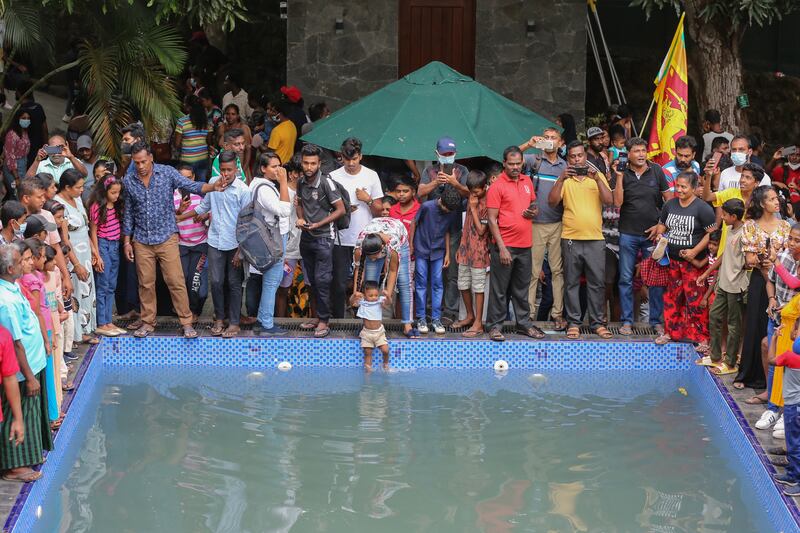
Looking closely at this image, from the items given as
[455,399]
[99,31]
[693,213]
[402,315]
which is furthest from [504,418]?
[99,31]

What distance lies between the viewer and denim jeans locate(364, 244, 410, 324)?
10625 millimetres

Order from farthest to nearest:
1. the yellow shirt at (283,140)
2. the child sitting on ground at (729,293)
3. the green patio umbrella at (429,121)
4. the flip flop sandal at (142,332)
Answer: the yellow shirt at (283,140) → the green patio umbrella at (429,121) → the flip flop sandal at (142,332) → the child sitting on ground at (729,293)

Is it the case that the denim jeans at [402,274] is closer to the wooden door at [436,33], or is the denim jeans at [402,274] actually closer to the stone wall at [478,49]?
the stone wall at [478,49]

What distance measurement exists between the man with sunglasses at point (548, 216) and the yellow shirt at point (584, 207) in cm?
17

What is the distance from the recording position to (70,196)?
10156mm

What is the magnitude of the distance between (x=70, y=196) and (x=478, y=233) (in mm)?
3689

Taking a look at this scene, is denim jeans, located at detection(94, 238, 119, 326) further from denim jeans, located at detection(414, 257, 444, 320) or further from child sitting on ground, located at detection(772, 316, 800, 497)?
child sitting on ground, located at detection(772, 316, 800, 497)

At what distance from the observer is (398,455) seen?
8.82 m

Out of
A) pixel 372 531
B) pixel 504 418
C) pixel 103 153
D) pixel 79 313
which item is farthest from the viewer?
pixel 103 153

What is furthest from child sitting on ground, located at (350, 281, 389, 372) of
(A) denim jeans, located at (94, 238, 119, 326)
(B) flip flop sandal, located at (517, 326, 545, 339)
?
(A) denim jeans, located at (94, 238, 119, 326)

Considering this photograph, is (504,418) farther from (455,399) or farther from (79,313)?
(79,313)

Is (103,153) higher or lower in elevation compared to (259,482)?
higher

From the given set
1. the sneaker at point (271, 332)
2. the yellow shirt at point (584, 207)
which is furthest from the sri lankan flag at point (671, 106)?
the sneaker at point (271, 332)

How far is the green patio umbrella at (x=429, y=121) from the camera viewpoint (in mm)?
11531
